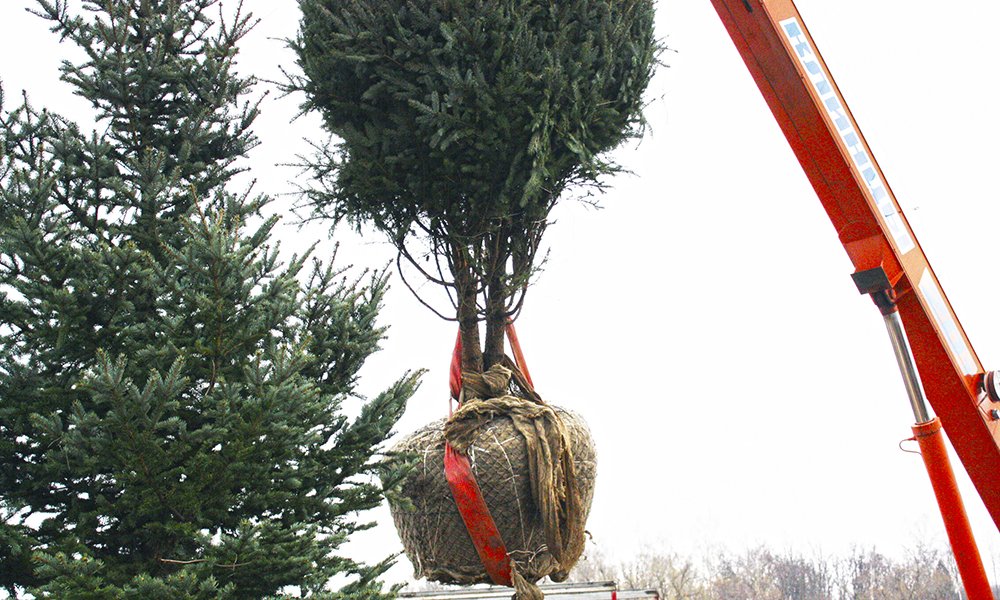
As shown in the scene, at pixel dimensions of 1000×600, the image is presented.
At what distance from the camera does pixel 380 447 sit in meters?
4.48

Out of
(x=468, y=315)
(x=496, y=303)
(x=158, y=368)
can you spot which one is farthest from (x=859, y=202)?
(x=158, y=368)

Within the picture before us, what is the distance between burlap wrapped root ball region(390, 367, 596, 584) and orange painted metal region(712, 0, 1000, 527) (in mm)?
2044

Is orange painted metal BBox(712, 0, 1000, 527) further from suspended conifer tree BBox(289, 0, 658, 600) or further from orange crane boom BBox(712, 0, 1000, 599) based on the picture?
suspended conifer tree BBox(289, 0, 658, 600)

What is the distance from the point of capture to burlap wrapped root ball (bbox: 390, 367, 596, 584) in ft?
15.3

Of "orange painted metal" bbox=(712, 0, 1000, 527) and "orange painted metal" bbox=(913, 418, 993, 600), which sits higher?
"orange painted metal" bbox=(712, 0, 1000, 527)

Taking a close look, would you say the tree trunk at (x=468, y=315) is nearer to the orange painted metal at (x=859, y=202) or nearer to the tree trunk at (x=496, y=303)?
the tree trunk at (x=496, y=303)

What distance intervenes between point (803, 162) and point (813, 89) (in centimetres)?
40

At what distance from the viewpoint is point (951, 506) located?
5.33m

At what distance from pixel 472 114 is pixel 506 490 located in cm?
181

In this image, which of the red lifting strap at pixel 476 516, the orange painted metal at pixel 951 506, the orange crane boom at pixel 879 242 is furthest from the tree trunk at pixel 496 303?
the orange painted metal at pixel 951 506

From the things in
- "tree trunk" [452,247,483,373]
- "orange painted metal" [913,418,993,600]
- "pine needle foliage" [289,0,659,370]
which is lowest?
"orange painted metal" [913,418,993,600]

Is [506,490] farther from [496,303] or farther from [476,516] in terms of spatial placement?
[496,303]

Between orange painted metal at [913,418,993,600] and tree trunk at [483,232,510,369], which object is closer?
tree trunk at [483,232,510,369]

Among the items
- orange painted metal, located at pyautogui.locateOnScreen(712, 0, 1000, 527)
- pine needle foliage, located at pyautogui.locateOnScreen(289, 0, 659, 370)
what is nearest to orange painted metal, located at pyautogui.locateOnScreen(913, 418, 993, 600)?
orange painted metal, located at pyautogui.locateOnScreen(712, 0, 1000, 527)
